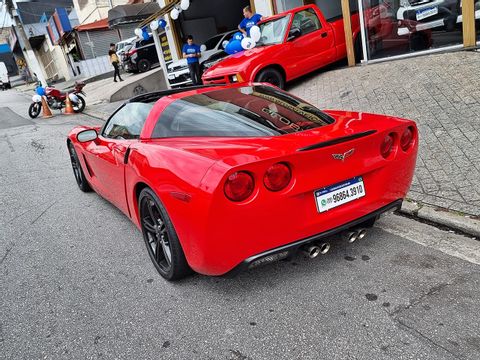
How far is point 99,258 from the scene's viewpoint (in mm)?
3576

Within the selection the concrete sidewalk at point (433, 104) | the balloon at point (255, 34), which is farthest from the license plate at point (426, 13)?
the balloon at point (255, 34)

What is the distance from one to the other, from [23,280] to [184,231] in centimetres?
172

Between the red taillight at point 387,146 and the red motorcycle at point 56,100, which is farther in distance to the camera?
the red motorcycle at point 56,100

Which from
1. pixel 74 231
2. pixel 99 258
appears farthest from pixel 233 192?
pixel 74 231

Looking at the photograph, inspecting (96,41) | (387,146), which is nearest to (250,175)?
(387,146)

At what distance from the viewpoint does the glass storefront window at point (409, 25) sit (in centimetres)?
731

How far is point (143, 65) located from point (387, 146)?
20.0m

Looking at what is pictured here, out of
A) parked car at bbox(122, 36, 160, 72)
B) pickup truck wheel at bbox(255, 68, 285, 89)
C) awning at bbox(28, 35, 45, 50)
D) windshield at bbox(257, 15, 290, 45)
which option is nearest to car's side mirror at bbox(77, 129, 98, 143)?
pickup truck wheel at bbox(255, 68, 285, 89)

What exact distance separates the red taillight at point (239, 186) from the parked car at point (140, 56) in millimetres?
20116

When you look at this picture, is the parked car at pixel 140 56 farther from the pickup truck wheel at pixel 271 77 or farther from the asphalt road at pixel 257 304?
the asphalt road at pixel 257 304

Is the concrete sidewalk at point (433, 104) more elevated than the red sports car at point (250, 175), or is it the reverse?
the red sports car at point (250, 175)

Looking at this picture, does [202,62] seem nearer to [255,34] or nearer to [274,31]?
[255,34]

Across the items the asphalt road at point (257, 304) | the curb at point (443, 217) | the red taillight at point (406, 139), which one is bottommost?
the curb at point (443, 217)

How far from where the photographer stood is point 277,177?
2.42 metres
